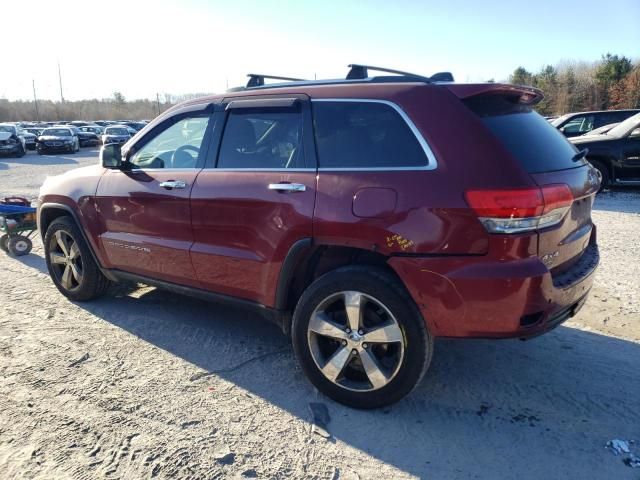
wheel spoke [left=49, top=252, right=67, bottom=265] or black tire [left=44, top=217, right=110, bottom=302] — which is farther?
wheel spoke [left=49, top=252, right=67, bottom=265]

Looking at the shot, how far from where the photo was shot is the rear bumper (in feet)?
8.55

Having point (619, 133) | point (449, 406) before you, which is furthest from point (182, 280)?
point (619, 133)

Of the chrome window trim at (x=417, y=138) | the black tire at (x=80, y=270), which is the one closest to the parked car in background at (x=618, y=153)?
the chrome window trim at (x=417, y=138)

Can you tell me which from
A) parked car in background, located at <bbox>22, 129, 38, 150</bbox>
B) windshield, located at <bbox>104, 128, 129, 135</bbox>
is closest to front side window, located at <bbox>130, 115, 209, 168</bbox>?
windshield, located at <bbox>104, 128, 129, 135</bbox>

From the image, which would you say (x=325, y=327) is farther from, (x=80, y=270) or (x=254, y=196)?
(x=80, y=270)

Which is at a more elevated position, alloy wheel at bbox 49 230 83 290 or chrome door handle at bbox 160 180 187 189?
chrome door handle at bbox 160 180 187 189

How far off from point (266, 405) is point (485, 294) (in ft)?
4.83

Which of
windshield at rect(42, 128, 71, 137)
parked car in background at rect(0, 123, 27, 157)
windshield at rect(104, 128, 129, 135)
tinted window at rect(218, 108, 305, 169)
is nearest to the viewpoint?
tinted window at rect(218, 108, 305, 169)

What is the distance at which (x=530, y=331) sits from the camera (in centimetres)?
273

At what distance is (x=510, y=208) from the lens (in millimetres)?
2576

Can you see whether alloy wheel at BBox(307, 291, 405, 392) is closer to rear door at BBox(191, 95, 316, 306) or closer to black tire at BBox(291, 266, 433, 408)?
black tire at BBox(291, 266, 433, 408)

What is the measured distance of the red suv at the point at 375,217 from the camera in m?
2.65

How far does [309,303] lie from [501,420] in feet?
4.25

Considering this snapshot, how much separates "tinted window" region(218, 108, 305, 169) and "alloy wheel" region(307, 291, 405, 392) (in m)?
0.93
